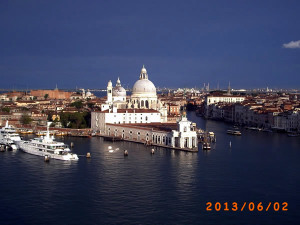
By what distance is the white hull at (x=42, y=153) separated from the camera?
14320 mm

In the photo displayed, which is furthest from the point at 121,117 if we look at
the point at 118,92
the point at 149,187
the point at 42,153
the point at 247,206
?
the point at 247,206

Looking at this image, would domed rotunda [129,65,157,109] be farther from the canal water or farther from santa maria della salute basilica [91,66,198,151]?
the canal water

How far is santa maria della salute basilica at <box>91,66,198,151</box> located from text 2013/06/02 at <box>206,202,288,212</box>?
22.1ft

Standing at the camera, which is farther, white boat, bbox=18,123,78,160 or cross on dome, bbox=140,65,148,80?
cross on dome, bbox=140,65,148,80

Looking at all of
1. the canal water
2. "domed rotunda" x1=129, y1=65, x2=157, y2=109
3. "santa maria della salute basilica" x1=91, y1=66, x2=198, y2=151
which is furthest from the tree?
the canal water

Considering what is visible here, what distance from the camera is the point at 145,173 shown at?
1250 centimetres

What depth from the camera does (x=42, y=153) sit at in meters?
15.0

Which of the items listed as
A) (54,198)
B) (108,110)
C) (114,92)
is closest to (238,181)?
(54,198)

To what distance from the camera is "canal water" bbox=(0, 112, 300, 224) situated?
8.95 m

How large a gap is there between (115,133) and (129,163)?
7.19 metres

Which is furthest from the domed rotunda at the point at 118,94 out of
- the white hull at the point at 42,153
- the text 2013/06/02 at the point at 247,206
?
the text 2013/06/02 at the point at 247,206

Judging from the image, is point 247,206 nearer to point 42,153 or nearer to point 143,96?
point 42,153

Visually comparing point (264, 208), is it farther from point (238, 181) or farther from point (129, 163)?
point (129, 163)

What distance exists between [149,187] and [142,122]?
12.0 m
